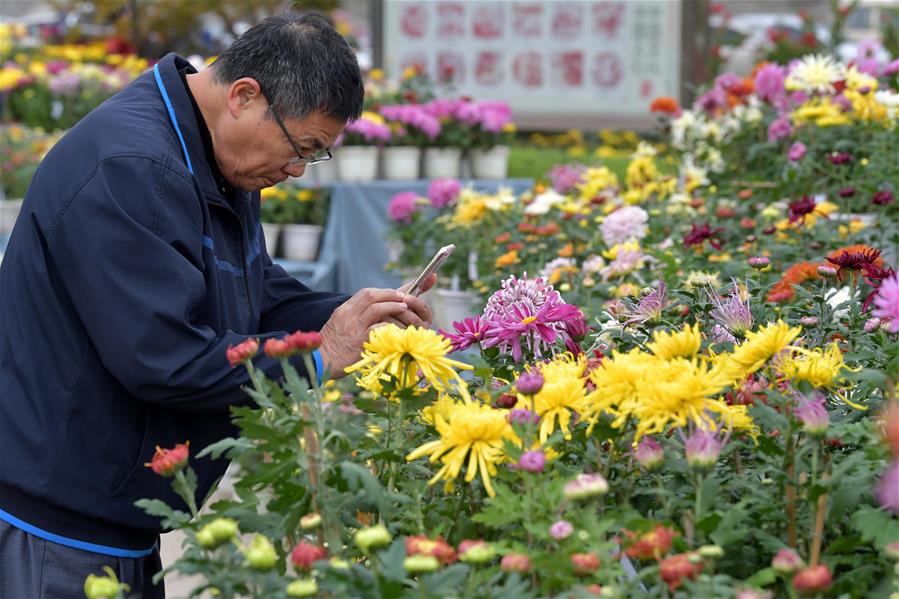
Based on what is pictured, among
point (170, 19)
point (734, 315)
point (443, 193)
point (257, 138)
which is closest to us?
point (734, 315)

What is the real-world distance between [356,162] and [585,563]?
490cm

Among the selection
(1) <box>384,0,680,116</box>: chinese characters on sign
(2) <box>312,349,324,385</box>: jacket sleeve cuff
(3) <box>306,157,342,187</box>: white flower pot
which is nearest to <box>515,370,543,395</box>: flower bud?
(2) <box>312,349,324,385</box>: jacket sleeve cuff

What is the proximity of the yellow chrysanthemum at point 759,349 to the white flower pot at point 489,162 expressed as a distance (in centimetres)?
493

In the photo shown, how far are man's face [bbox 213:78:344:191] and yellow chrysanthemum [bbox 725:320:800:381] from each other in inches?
32.1

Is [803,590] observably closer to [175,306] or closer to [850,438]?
[850,438]

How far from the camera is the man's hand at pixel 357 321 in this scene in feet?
5.89

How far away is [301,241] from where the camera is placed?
226 inches

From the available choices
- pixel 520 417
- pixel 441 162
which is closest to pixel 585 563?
pixel 520 417

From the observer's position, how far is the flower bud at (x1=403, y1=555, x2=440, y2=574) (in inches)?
41.3

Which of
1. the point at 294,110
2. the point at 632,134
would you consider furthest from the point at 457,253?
the point at 632,134

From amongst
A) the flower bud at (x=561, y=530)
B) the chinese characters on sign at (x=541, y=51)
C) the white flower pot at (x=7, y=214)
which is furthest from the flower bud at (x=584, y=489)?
the chinese characters on sign at (x=541, y=51)

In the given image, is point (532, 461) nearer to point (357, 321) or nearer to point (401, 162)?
point (357, 321)

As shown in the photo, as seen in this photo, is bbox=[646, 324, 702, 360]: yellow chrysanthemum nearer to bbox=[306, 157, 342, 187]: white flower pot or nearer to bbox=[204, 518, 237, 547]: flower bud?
bbox=[204, 518, 237, 547]: flower bud

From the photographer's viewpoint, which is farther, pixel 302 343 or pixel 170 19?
pixel 170 19
